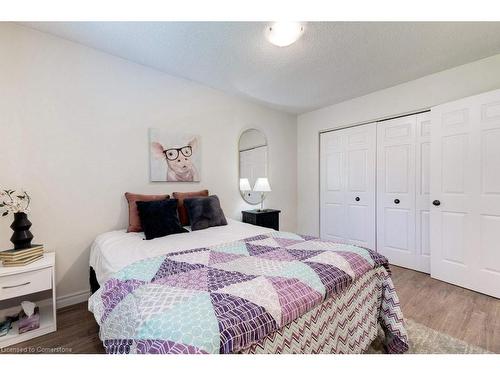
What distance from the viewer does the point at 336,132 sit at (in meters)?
3.79

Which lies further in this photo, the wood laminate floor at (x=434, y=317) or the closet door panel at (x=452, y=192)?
the closet door panel at (x=452, y=192)

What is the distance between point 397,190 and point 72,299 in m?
3.92

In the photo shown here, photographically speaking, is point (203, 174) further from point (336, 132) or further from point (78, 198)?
point (336, 132)

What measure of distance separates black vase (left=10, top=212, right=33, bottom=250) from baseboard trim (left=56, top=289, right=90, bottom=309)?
0.67 meters

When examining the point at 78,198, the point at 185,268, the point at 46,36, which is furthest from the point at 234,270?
the point at 46,36

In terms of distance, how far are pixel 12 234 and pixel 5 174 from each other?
1.60 ft

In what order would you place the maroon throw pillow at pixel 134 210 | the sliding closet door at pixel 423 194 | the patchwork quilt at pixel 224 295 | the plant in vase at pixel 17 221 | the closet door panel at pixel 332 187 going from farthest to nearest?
the closet door panel at pixel 332 187
the sliding closet door at pixel 423 194
the maroon throw pillow at pixel 134 210
the plant in vase at pixel 17 221
the patchwork quilt at pixel 224 295

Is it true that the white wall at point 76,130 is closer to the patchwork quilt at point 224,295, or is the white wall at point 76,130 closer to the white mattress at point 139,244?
the white mattress at point 139,244

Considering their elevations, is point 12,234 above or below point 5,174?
below

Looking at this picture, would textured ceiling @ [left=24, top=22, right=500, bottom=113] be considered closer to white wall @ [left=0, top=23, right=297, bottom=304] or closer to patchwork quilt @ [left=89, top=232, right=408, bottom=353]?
white wall @ [left=0, top=23, right=297, bottom=304]

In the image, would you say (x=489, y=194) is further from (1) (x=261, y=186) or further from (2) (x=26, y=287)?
(2) (x=26, y=287)

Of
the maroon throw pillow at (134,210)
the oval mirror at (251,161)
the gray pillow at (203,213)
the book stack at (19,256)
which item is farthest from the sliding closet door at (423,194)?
the book stack at (19,256)

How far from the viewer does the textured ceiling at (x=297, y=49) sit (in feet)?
6.23

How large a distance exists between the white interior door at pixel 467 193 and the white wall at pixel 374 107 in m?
0.24
